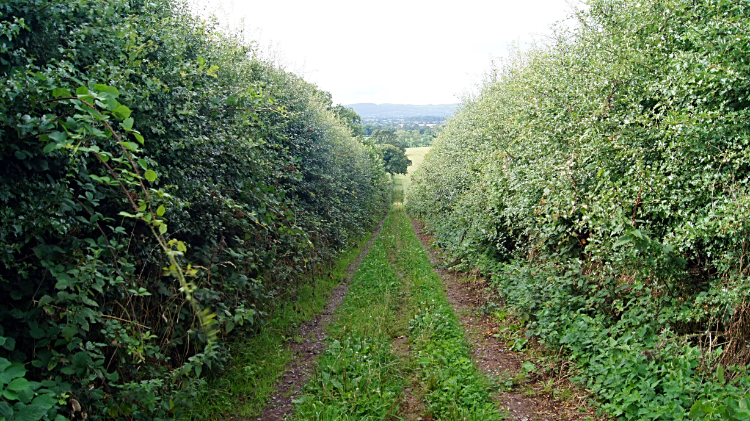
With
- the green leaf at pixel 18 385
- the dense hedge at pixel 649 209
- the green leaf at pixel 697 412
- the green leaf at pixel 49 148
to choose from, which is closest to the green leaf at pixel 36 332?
the green leaf at pixel 18 385

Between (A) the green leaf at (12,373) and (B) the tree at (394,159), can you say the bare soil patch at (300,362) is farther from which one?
(B) the tree at (394,159)

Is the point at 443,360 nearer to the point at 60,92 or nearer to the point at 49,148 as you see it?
the point at 49,148

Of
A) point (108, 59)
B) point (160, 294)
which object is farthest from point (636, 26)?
point (160, 294)

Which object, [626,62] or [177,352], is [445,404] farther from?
[626,62]

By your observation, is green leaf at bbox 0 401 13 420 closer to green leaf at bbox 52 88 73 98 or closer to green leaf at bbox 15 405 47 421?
green leaf at bbox 15 405 47 421

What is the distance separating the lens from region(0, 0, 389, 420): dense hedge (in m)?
2.89

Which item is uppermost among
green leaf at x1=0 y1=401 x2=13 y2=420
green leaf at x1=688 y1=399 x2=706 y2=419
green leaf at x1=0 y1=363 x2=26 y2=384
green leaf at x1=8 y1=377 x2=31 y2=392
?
green leaf at x1=0 y1=363 x2=26 y2=384

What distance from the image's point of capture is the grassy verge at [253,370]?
490 centimetres

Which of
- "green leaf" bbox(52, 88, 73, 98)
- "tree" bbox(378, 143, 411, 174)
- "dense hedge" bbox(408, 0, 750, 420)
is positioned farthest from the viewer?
"tree" bbox(378, 143, 411, 174)

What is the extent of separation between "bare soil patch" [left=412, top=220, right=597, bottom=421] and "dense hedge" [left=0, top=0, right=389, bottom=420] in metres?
3.55

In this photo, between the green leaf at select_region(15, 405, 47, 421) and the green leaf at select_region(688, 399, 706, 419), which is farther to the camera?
the green leaf at select_region(688, 399, 706, 419)

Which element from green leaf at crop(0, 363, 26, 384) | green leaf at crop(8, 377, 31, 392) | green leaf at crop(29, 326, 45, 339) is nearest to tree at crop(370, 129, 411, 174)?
green leaf at crop(29, 326, 45, 339)

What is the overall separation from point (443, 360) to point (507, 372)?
3.04 ft

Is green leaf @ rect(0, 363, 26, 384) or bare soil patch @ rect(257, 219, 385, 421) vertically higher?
green leaf @ rect(0, 363, 26, 384)
